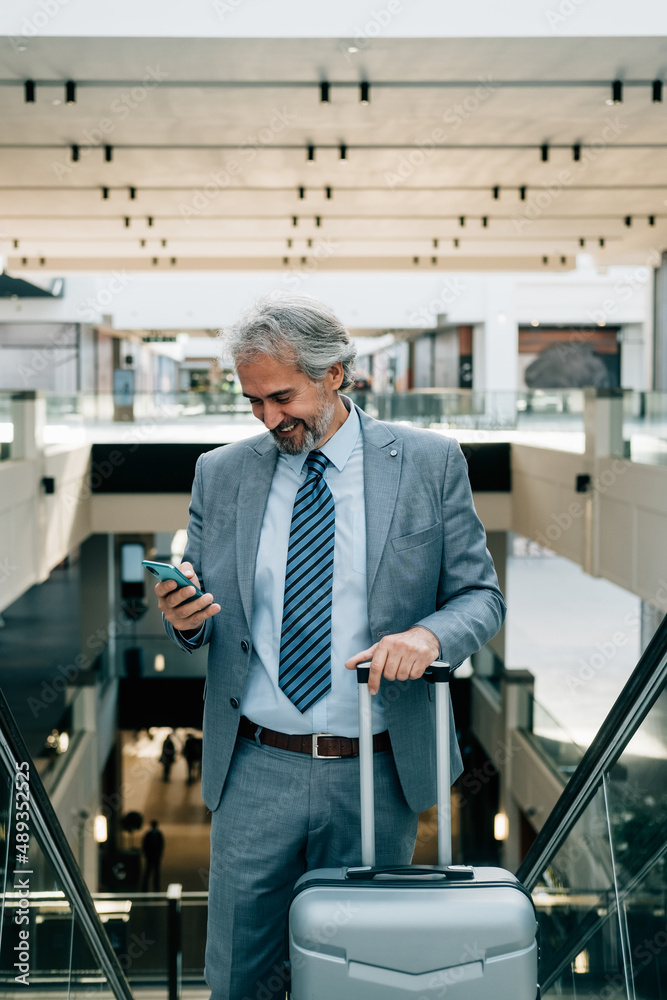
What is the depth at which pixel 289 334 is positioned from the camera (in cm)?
183

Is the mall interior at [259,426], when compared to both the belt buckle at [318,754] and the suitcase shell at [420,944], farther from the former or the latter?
the belt buckle at [318,754]

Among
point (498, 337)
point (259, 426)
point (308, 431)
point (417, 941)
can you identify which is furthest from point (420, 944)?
point (498, 337)

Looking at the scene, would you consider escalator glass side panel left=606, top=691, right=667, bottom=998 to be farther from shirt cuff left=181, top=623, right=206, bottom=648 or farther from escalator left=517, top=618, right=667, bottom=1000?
shirt cuff left=181, top=623, right=206, bottom=648

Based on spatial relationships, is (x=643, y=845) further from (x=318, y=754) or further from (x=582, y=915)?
(x=318, y=754)

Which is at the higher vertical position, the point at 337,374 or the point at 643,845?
the point at 337,374

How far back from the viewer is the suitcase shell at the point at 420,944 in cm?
155

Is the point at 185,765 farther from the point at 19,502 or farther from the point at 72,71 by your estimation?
the point at 72,71

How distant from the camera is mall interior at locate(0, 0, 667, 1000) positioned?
3148 mm

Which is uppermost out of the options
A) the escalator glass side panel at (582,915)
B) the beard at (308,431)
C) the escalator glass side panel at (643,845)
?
the beard at (308,431)

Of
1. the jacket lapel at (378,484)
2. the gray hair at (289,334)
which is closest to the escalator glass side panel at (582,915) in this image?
the jacket lapel at (378,484)

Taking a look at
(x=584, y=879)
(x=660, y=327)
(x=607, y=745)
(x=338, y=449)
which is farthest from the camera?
(x=660, y=327)

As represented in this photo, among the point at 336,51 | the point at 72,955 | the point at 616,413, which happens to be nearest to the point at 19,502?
the point at 336,51

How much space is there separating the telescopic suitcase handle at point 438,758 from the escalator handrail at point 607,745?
842 millimetres

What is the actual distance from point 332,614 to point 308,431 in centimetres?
39
